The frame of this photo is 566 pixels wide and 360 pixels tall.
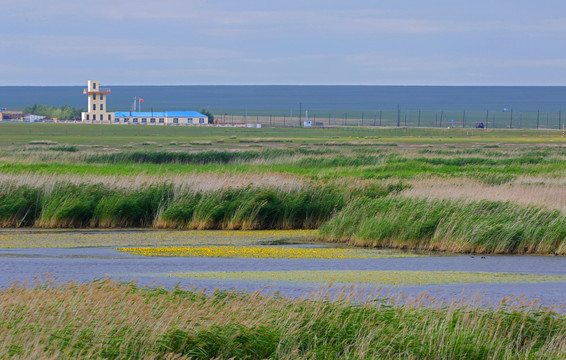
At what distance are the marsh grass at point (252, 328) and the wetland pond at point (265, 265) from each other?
322 centimetres

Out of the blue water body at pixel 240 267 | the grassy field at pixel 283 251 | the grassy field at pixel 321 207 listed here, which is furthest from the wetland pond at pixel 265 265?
the grassy field at pixel 321 207

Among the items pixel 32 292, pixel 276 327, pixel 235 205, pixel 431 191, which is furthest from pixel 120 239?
pixel 276 327

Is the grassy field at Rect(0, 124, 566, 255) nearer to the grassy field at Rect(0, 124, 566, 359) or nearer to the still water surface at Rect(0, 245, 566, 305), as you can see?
the grassy field at Rect(0, 124, 566, 359)

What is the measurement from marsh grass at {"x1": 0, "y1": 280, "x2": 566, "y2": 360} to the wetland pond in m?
3.22

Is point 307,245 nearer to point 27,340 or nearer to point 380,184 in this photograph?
point 380,184

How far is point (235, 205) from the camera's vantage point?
96.3 ft

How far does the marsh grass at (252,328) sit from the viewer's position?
10609 mm

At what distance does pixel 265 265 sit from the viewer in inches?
855

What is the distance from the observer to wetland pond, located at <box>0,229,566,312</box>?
60.4ft

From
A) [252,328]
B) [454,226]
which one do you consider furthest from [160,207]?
[252,328]

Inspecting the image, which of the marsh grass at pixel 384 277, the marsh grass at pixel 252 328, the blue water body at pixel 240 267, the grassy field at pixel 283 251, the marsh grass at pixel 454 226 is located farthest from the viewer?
the marsh grass at pixel 454 226

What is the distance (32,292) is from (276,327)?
3.70m

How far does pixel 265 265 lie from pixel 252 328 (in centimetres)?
1009

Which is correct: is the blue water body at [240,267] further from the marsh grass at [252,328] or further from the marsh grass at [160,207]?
the marsh grass at [160,207]
